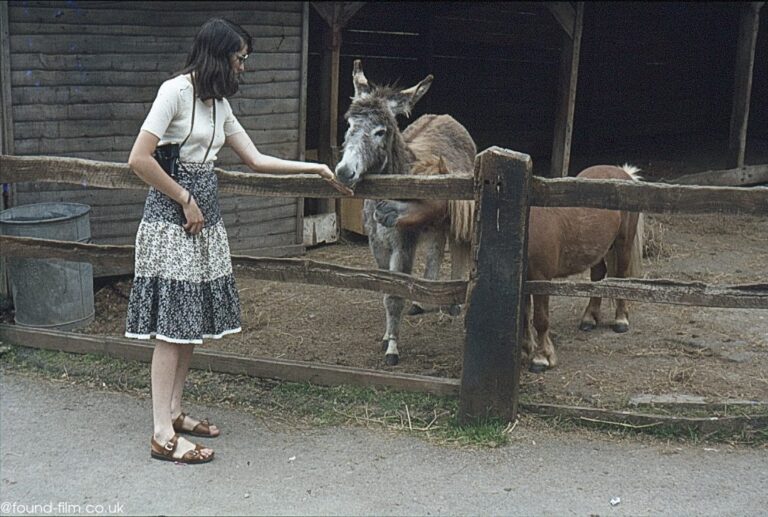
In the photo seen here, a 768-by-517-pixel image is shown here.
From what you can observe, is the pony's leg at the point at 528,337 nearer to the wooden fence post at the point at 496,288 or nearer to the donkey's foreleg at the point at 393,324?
the donkey's foreleg at the point at 393,324

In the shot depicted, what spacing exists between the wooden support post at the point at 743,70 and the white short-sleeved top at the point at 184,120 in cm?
917

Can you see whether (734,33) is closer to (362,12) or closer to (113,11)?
(362,12)

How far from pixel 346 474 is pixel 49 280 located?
3154 mm

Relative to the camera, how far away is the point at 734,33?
650 inches

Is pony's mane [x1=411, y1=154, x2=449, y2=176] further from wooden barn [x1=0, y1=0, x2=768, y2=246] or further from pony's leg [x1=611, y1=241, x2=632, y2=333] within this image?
wooden barn [x1=0, y1=0, x2=768, y2=246]

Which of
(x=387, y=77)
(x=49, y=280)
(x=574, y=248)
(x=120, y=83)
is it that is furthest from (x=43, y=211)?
(x=387, y=77)

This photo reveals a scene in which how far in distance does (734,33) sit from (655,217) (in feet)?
27.3

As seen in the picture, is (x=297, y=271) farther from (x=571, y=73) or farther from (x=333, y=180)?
(x=571, y=73)

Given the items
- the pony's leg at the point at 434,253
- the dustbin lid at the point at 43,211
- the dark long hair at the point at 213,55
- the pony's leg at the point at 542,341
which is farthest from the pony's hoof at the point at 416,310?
the dark long hair at the point at 213,55

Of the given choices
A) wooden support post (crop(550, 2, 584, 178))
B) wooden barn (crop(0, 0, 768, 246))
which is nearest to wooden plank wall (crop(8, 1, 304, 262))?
wooden barn (crop(0, 0, 768, 246))

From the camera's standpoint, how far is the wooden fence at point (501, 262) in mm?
4258

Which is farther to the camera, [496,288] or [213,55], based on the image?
[496,288]

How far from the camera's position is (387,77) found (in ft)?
39.3

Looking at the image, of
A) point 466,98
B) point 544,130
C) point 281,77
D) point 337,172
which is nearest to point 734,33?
point 544,130
